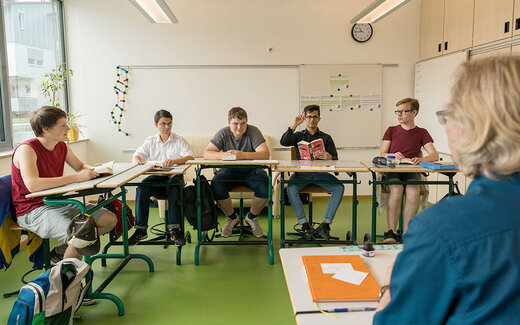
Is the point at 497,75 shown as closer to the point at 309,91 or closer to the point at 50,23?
the point at 309,91

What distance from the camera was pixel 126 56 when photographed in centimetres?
512

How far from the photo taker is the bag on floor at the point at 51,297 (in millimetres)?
1909

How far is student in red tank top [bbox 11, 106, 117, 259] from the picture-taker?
8.02 feet

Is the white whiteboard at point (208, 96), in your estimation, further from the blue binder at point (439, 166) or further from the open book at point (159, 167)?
the blue binder at point (439, 166)

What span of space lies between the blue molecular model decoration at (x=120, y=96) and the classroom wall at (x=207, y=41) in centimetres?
8

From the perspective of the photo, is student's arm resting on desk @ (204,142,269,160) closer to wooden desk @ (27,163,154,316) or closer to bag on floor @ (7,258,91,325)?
wooden desk @ (27,163,154,316)

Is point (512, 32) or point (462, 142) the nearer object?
point (462, 142)

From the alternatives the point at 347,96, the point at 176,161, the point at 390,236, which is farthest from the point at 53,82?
the point at 390,236

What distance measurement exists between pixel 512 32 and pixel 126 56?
14.2ft

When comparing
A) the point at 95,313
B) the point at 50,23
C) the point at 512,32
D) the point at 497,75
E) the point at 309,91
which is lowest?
the point at 95,313

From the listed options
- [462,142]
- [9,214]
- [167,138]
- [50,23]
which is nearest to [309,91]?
[167,138]

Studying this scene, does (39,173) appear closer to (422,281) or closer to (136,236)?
(136,236)

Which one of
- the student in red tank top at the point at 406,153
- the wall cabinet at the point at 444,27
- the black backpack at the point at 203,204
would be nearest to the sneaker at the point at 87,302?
the black backpack at the point at 203,204

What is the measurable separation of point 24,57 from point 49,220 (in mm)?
2544
